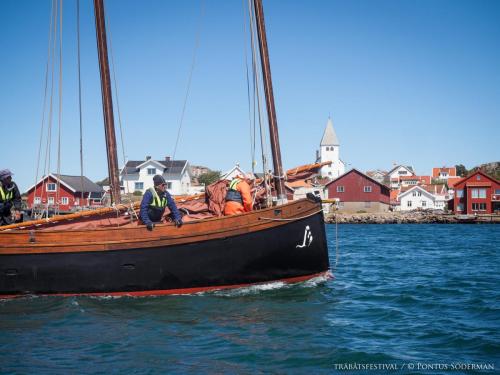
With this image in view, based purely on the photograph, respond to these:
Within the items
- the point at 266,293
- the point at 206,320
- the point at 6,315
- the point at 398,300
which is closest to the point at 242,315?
the point at 206,320

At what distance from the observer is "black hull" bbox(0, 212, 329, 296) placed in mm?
11625

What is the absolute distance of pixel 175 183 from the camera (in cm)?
5812

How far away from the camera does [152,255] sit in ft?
38.0

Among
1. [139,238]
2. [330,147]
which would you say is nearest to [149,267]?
[139,238]

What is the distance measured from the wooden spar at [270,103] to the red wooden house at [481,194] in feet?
188

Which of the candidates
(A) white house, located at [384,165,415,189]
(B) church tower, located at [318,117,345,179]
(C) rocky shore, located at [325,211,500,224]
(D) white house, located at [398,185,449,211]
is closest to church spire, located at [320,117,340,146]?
(B) church tower, located at [318,117,345,179]

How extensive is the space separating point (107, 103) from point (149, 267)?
5.09 m

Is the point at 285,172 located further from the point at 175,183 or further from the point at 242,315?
the point at 175,183

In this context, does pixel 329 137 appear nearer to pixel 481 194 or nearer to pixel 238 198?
pixel 481 194

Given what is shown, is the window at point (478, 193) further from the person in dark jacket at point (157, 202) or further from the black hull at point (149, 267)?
the person in dark jacket at point (157, 202)

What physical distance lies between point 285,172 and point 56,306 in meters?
6.55

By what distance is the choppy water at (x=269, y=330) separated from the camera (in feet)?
24.0

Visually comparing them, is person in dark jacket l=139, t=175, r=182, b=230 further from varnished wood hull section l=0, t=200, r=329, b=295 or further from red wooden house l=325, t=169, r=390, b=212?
red wooden house l=325, t=169, r=390, b=212

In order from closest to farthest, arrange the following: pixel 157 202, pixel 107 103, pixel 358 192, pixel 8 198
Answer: pixel 157 202 < pixel 8 198 < pixel 107 103 < pixel 358 192
